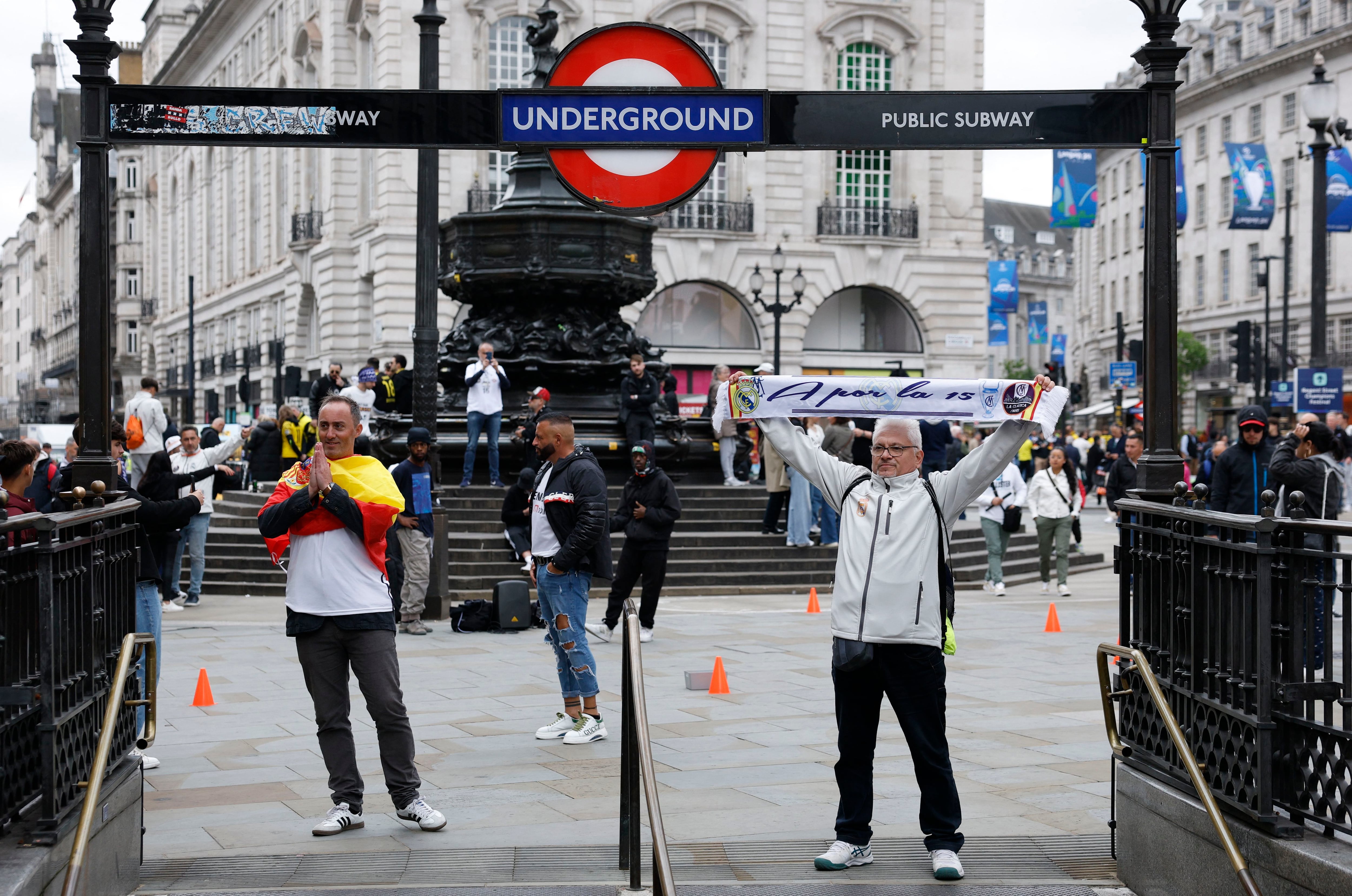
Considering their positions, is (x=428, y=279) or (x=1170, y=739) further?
(x=428, y=279)

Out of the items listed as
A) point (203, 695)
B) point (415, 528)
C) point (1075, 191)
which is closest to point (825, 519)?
point (415, 528)

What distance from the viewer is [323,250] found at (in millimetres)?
48625

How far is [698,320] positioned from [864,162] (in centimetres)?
711

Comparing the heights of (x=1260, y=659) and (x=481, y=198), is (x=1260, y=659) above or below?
below

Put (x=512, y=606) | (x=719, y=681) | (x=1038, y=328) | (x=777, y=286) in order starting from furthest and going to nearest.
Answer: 1. (x=1038, y=328)
2. (x=777, y=286)
3. (x=512, y=606)
4. (x=719, y=681)

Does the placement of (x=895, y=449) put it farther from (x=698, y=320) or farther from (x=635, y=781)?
(x=698, y=320)

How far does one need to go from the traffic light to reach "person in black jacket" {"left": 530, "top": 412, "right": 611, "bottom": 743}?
23771 mm

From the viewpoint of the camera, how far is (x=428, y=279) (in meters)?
14.4

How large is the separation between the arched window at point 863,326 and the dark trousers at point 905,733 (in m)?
42.6

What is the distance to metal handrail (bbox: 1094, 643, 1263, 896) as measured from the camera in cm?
486

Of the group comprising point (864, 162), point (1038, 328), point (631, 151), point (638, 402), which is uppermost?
point (864, 162)

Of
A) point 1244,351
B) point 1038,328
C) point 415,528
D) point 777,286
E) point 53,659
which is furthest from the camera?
point 1038,328

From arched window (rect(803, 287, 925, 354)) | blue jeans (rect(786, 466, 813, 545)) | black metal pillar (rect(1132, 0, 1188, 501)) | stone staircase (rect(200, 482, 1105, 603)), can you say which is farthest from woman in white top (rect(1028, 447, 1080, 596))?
arched window (rect(803, 287, 925, 354))

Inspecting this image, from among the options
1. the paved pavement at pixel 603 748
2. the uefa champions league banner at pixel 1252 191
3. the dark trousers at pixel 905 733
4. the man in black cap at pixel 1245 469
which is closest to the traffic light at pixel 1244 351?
the uefa champions league banner at pixel 1252 191
